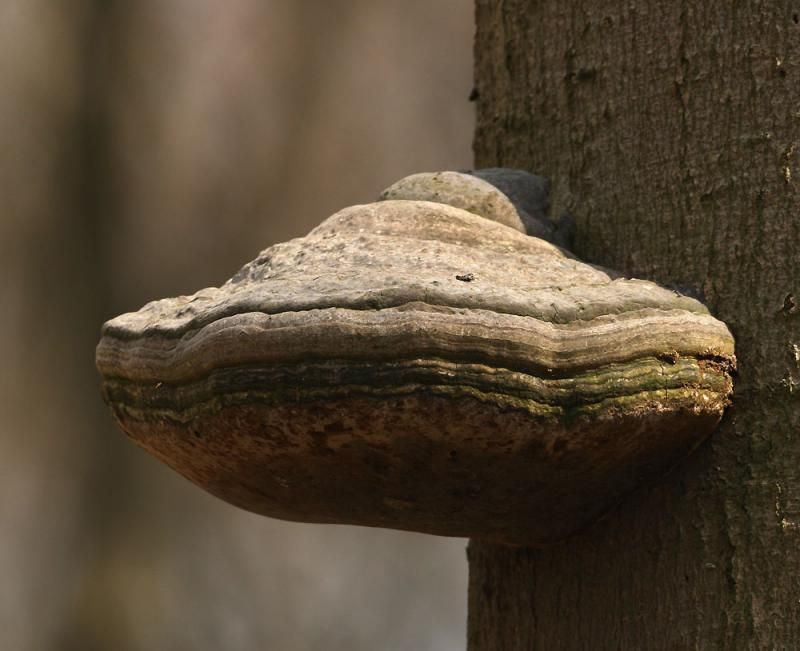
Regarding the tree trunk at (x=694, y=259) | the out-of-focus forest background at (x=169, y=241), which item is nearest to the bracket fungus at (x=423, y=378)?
the tree trunk at (x=694, y=259)

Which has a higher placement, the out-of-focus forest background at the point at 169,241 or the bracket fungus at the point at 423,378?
the out-of-focus forest background at the point at 169,241

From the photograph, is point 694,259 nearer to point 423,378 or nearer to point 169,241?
point 423,378

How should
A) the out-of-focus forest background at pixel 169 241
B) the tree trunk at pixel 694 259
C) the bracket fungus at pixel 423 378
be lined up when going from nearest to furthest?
1. the bracket fungus at pixel 423 378
2. the tree trunk at pixel 694 259
3. the out-of-focus forest background at pixel 169 241

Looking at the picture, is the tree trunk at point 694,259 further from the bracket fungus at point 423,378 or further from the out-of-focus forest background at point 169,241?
the out-of-focus forest background at point 169,241

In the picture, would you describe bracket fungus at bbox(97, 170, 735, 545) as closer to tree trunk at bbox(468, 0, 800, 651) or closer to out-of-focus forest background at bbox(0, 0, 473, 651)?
tree trunk at bbox(468, 0, 800, 651)

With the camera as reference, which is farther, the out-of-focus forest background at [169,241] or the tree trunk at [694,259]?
the out-of-focus forest background at [169,241]

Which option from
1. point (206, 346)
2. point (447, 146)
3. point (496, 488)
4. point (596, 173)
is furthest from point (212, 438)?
point (447, 146)

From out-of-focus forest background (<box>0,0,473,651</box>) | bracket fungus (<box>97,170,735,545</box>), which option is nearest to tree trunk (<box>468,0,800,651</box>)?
bracket fungus (<box>97,170,735,545</box>)
